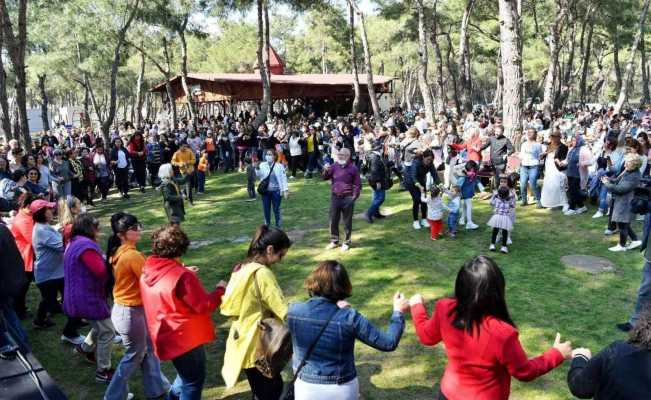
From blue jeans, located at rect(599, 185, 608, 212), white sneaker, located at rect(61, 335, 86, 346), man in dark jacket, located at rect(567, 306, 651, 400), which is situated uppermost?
man in dark jacket, located at rect(567, 306, 651, 400)

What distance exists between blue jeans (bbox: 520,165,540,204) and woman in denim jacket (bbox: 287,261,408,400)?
875 cm

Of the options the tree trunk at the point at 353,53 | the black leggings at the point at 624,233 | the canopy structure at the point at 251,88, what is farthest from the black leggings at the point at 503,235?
the canopy structure at the point at 251,88

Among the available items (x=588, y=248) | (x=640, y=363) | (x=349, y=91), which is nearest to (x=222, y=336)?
(x=640, y=363)

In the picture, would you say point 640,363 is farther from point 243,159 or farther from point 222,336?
A: point 243,159

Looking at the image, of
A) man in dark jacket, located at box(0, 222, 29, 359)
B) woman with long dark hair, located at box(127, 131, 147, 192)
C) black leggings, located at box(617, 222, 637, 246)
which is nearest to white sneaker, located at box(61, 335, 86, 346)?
man in dark jacket, located at box(0, 222, 29, 359)

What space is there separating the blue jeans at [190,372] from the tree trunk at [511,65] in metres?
10.1

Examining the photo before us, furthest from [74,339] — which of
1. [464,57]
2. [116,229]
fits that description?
[464,57]

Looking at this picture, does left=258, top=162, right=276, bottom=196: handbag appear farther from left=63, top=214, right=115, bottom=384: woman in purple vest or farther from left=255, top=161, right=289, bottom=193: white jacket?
left=63, top=214, right=115, bottom=384: woman in purple vest

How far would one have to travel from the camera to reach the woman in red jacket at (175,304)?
339 centimetres

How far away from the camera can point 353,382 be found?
2887 mm

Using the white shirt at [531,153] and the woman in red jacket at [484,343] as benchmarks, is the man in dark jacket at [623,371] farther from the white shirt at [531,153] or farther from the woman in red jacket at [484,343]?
the white shirt at [531,153]

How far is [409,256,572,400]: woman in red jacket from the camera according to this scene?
253cm

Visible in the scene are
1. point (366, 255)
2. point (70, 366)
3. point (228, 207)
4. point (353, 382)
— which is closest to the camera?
point (353, 382)

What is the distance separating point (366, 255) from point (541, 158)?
5288 millimetres
